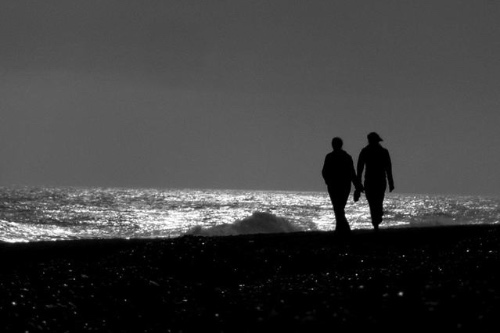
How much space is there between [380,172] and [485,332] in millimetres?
8940

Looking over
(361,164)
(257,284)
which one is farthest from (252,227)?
(257,284)

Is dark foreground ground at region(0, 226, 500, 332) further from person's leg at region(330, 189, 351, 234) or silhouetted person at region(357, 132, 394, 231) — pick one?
silhouetted person at region(357, 132, 394, 231)

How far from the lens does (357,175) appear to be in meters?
13.0

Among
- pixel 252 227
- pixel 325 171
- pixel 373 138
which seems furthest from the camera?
pixel 252 227

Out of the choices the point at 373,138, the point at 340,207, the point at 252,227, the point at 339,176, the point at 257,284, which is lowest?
the point at 252,227

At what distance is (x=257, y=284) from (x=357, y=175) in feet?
15.6

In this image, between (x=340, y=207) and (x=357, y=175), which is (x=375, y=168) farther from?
(x=340, y=207)

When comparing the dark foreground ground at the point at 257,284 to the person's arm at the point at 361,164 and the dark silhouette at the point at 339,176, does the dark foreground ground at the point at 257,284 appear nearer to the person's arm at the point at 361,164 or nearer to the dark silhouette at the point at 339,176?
the dark silhouette at the point at 339,176

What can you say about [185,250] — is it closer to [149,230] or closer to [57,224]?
[149,230]

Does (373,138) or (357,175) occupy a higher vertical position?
(373,138)

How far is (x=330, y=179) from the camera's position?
42.0 ft

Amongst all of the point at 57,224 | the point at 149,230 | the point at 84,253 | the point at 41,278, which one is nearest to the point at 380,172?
the point at 84,253

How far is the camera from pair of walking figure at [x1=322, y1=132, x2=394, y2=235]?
41.8ft

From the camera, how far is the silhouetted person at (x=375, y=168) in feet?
42.7
